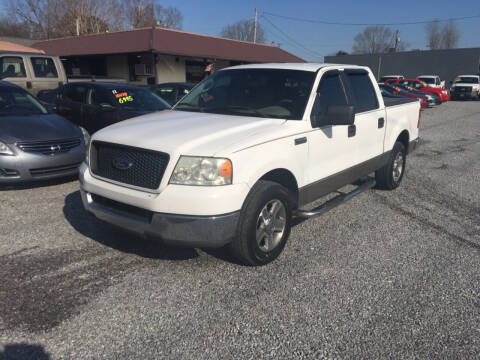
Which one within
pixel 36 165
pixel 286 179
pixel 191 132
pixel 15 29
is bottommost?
pixel 36 165

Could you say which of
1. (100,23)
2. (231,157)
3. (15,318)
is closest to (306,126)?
(231,157)

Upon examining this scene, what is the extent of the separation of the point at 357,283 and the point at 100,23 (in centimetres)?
5504

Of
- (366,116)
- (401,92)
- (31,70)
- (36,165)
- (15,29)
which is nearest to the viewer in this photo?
(366,116)

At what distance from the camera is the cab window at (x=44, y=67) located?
10.3 meters

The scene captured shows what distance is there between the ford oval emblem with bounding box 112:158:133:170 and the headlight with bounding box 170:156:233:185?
48cm

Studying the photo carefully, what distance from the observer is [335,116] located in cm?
396

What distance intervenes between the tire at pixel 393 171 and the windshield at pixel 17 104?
5757 millimetres

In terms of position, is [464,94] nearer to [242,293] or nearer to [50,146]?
[50,146]

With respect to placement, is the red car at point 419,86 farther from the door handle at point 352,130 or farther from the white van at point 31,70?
the door handle at point 352,130

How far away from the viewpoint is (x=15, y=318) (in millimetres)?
2828

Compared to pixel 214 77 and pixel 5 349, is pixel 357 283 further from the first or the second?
pixel 214 77

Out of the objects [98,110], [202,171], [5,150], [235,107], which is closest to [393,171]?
[235,107]

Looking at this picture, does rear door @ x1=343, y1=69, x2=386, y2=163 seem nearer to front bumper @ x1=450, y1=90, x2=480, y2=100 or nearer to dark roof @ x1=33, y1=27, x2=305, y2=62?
dark roof @ x1=33, y1=27, x2=305, y2=62

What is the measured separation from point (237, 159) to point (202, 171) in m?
0.30
